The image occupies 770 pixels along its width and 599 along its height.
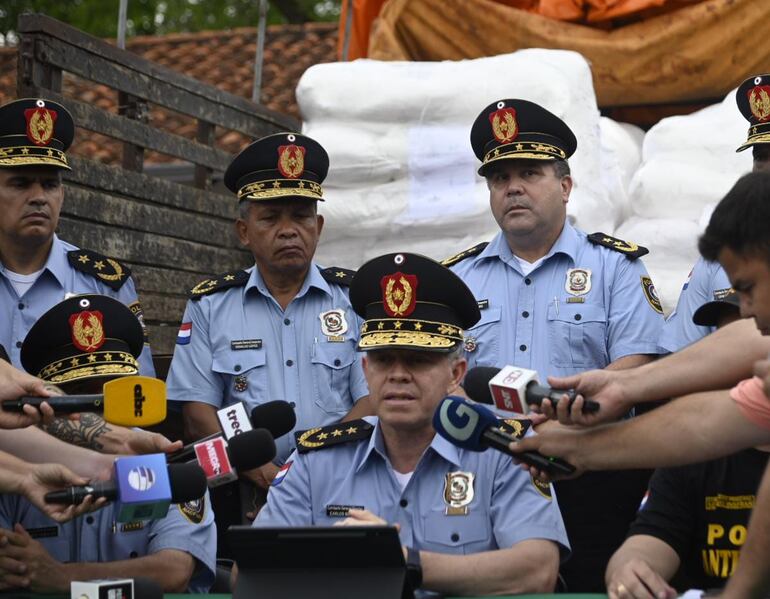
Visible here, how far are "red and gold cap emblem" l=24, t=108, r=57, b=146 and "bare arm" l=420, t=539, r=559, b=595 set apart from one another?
7.33 feet

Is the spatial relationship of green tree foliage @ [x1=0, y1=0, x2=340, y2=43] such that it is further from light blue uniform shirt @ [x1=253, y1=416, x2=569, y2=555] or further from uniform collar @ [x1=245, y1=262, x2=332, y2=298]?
light blue uniform shirt @ [x1=253, y1=416, x2=569, y2=555]

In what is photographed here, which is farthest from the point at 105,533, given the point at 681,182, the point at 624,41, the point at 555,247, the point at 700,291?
the point at 624,41

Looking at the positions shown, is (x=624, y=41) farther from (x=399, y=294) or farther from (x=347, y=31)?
(x=399, y=294)

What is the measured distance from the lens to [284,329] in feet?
15.9

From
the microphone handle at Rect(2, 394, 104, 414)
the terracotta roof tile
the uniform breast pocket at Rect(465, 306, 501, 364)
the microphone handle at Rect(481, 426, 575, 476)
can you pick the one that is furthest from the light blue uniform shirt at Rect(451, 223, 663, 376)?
the terracotta roof tile

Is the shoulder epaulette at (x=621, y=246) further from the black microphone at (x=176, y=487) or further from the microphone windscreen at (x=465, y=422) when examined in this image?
the black microphone at (x=176, y=487)

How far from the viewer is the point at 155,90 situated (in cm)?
591

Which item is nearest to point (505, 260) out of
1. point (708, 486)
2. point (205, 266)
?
point (708, 486)

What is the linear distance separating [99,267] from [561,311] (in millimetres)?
1598

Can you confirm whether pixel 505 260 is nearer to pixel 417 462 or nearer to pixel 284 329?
pixel 284 329

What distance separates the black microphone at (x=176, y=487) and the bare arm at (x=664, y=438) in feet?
2.26

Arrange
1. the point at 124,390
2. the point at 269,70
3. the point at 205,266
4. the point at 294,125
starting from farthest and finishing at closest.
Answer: the point at 269,70
the point at 294,125
the point at 205,266
the point at 124,390

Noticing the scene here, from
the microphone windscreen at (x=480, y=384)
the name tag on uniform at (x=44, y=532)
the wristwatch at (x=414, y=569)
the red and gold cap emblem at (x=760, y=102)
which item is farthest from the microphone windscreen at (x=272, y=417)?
the red and gold cap emblem at (x=760, y=102)

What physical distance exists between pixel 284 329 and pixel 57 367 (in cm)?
117
